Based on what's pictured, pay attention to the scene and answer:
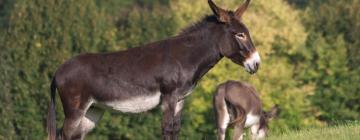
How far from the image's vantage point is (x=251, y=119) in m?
23.8

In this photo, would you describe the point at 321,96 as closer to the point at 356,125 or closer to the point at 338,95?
the point at 338,95

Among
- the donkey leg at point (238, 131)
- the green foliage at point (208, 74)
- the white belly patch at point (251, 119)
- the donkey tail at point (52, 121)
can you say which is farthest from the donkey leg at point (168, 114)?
the green foliage at point (208, 74)

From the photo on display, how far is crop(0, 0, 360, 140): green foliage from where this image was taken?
4947 centimetres

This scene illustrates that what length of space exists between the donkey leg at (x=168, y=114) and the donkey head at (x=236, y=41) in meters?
1.30

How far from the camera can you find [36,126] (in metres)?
48.9

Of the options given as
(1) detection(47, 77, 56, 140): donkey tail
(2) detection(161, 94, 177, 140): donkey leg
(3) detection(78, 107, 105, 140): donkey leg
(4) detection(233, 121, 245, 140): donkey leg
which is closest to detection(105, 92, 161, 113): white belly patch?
(2) detection(161, 94, 177, 140): donkey leg

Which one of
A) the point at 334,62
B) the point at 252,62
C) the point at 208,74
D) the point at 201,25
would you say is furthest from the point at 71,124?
the point at 334,62

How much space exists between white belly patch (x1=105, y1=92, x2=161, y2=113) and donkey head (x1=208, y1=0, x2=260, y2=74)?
1.42 m

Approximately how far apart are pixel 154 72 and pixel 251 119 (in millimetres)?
8414

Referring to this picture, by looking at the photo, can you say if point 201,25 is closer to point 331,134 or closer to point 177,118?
point 177,118

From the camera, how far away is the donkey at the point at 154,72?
51.2ft

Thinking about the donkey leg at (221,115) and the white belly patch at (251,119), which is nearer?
the donkey leg at (221,115)

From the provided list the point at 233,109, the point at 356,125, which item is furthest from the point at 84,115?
the point at 233,109

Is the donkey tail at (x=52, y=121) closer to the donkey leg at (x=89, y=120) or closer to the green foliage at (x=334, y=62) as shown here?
the donkey leg at (x=89, y=120)
